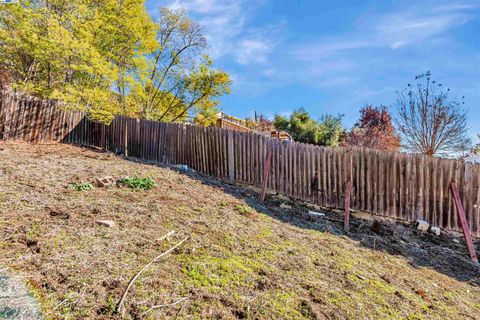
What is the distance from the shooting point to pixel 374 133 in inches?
713

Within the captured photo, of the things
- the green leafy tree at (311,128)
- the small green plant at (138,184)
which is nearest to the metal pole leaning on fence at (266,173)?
the small green plant at (138,184)

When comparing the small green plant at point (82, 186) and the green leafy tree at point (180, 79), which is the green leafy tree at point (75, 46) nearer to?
the green leafy tree at point (180, 79)

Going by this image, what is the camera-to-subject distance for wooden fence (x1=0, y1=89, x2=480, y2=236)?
4766 mm

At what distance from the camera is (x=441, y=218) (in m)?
4.78

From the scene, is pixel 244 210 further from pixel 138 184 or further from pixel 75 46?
pixel 75 46

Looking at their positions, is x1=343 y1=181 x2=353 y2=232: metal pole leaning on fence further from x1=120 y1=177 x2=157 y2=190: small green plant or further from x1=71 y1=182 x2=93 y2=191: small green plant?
x1=71 y1=182 x2=93 y2=191: small green plant

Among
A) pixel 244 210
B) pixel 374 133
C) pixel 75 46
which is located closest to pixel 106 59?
pixel 75 46

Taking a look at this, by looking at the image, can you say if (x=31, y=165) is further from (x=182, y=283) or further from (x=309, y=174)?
(x=309, y=174)

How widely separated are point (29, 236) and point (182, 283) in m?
1.51

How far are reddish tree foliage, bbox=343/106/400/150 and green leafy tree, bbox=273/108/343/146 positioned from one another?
1.04 m

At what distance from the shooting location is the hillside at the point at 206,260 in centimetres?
194

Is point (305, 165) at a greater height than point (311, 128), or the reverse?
point (311, 128)

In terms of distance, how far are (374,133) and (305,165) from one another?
46.9ft

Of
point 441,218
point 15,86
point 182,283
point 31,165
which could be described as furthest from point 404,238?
point 15,86
